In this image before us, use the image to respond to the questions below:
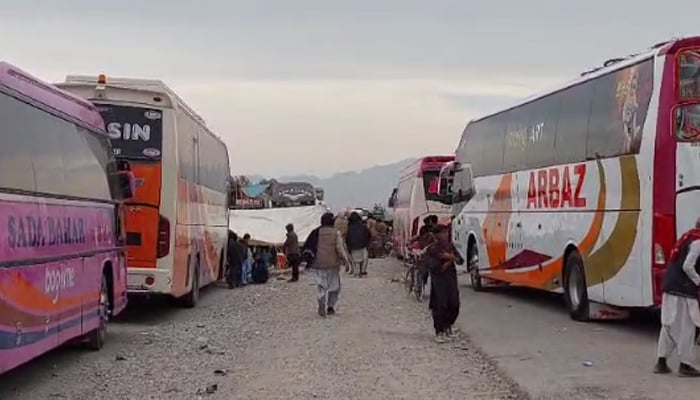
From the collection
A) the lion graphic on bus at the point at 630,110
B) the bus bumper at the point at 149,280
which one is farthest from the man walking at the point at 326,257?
the lion graphic on bus at the point at 630,110

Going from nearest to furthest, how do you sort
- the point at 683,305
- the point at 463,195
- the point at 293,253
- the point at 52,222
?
the point at 52,222
the point at 683,305
the point at 463,195
the point at 293,253

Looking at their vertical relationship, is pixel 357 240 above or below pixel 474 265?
above

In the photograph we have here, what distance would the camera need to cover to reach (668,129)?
13695 millimetres

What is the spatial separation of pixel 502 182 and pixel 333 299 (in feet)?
17.0

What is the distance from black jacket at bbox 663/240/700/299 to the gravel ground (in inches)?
79.3

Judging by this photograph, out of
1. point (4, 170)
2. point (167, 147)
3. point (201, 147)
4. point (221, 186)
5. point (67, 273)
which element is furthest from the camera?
point (221, 186)

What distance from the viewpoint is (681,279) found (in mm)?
11398

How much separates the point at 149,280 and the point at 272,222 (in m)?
23.7

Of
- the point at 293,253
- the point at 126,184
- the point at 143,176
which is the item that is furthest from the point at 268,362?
the point at 293,253

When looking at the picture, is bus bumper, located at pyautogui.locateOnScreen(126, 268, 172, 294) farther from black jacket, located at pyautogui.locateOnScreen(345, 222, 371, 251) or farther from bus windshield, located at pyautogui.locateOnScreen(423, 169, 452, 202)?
bus windshield, located at pyautogui.locateOnScreen(423, 169, 452, 202)

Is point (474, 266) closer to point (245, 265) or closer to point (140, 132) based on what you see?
point (245, 265)

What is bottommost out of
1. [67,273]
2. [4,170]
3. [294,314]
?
[294,314]

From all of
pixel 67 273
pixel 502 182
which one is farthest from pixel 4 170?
pixel 502 182

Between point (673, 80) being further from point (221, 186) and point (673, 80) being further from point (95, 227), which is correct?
point (221, 186)
